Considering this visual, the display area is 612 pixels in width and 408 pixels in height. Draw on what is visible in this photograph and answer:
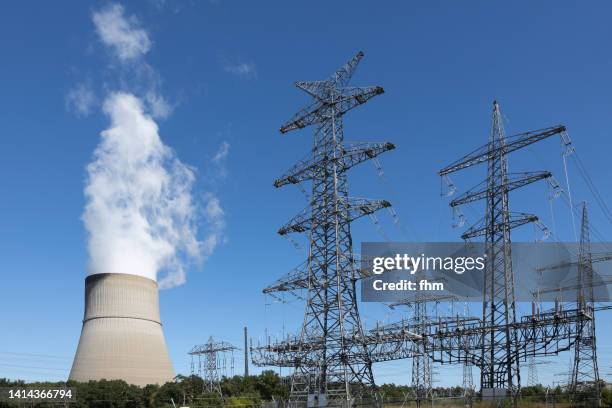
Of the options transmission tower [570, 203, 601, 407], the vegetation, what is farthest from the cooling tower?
transmission tower [570, 203, 601, 407]

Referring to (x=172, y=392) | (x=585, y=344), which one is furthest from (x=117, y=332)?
(x=585, y=344)

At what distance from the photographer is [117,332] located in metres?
63.9

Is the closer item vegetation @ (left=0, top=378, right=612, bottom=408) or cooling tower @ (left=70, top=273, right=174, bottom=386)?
cooling tower @ (left=70, top=273, right=174, bottom=386)

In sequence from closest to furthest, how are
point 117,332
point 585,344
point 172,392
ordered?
point 585,344 < point 117,332 < point 172,392

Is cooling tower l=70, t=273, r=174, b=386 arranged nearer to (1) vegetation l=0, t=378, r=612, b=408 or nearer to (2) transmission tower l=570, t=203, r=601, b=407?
(1) vegetation l=0, t=378, r=612, b=408

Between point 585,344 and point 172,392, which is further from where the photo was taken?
point 172,392

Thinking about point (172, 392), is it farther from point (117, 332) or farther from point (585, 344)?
point (585, 344)

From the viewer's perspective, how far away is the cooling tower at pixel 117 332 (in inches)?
2532

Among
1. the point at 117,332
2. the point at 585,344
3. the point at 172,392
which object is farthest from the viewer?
the point at 172,392

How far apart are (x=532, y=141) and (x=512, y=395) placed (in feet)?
41.7

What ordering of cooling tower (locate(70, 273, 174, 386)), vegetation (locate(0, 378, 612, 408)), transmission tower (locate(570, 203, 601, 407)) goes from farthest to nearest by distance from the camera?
vegetation (locate(0, 378, 612, 408)), cooling tower (locate(70, 273, 174, 386)), transmission tower (locate(570, 203, 601, 407))

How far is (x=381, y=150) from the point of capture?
33.4m

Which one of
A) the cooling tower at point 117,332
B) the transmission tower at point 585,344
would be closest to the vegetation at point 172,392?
the cooling tower at point 117,332

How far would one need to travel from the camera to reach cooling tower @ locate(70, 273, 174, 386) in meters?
64.3
